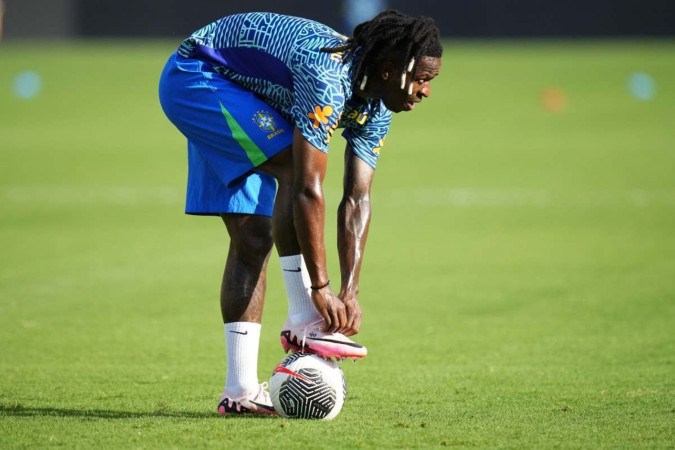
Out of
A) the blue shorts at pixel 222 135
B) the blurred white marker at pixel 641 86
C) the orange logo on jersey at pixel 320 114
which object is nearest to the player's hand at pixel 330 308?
the blue shorts at pixel 222 135

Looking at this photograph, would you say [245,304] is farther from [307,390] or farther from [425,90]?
[425,90]

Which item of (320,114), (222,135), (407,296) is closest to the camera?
(320,114)

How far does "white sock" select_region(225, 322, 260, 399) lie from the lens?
5.63 m

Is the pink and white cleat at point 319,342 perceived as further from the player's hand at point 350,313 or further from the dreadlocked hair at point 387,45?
the dreadlocked hair at point 387,45

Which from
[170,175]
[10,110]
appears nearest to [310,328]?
[170,175]

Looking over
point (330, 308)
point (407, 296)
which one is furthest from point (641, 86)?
point (330, 308)

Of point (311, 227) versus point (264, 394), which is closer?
point (311, 227)

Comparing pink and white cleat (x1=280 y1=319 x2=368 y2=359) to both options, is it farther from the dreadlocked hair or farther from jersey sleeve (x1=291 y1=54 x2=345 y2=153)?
the dreadlocked hair

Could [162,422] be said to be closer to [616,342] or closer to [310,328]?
[310,328]

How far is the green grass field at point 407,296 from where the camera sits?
5.39m

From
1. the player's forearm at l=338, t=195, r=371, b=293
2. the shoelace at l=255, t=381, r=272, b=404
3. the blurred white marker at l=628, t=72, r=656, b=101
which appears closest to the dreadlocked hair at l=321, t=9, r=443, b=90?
the player's forearm at l=338, t=195, r=371, b=293

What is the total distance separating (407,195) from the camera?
17562 mm

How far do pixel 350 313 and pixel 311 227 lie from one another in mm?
546

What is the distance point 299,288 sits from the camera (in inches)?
221
